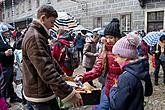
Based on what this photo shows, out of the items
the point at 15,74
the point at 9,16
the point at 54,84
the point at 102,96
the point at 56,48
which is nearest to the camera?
the point at 54,84

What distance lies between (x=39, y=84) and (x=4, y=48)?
11.7ft

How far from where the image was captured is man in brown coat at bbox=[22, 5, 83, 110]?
10.5ft

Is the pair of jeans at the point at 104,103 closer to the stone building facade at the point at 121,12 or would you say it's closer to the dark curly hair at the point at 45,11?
the dark curly hair at the point at 45,11

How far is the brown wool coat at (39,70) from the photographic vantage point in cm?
318

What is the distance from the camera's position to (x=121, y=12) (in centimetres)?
1978

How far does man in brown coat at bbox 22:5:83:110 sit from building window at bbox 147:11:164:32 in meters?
14.4

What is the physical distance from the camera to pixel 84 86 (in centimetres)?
429

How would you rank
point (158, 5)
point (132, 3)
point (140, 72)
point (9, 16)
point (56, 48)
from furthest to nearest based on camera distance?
point (9, 16) → point (132, 3) → point (158, 5) → point (56, 48) → point (140, 72)

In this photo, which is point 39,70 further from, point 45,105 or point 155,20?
point 155,20

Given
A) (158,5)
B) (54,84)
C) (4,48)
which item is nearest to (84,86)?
(54,84)

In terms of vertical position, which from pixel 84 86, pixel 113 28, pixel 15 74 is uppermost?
pixel 113 28

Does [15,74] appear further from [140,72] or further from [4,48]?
[140,72]

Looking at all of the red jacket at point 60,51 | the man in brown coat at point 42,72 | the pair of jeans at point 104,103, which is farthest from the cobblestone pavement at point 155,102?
the man in brown coat at point 42,72

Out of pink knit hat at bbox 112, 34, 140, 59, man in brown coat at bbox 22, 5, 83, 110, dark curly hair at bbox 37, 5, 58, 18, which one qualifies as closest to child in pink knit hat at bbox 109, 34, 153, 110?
pink knit hat at bbox 112, 34, 140, 59
